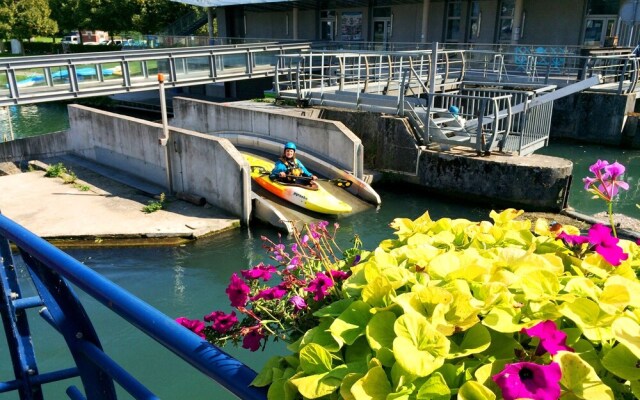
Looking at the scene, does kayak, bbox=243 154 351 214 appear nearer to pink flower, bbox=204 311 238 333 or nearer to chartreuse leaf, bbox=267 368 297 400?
pink flower, bbox=204 311 238 333

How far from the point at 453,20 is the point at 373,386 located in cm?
2869

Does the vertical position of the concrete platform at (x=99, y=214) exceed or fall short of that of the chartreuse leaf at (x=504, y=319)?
it falls short

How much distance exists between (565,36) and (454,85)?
27.2 feet

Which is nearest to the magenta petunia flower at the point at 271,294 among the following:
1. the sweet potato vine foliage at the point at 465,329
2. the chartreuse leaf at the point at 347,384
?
the sweet potato vine foliage at the point at 465,329

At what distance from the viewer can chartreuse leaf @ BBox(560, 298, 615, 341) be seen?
1.27 metres

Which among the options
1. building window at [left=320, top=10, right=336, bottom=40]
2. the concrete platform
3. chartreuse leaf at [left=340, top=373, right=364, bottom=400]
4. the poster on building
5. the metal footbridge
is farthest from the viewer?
building window at [left=320, top=10, right=336, bottom=40]

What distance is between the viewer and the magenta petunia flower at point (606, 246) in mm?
1737

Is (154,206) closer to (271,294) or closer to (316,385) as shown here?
(271,294)

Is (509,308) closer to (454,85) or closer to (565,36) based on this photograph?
(454,85)

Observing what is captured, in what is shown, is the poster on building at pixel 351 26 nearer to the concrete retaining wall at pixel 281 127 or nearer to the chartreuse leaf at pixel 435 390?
the concrete retaining wall at pixel 281 127

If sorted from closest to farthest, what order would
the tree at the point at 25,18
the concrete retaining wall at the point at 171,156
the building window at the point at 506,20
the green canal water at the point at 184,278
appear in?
the green canal water at the point at 184,278
the concrete retaining wall at the point at 171,156
the building window at the point at 506,20
the tree at the point at 25,18

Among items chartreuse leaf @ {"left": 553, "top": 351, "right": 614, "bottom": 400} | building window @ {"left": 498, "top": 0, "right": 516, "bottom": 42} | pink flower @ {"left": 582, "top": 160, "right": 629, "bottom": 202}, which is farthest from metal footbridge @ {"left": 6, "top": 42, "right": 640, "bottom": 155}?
chartreuse leaf @ {"left": 553, "top": 351, "right": 614, "bottom": 400}

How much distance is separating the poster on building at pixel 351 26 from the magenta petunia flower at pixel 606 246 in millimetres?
31223

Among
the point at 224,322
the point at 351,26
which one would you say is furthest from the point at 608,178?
the point at 351,26
